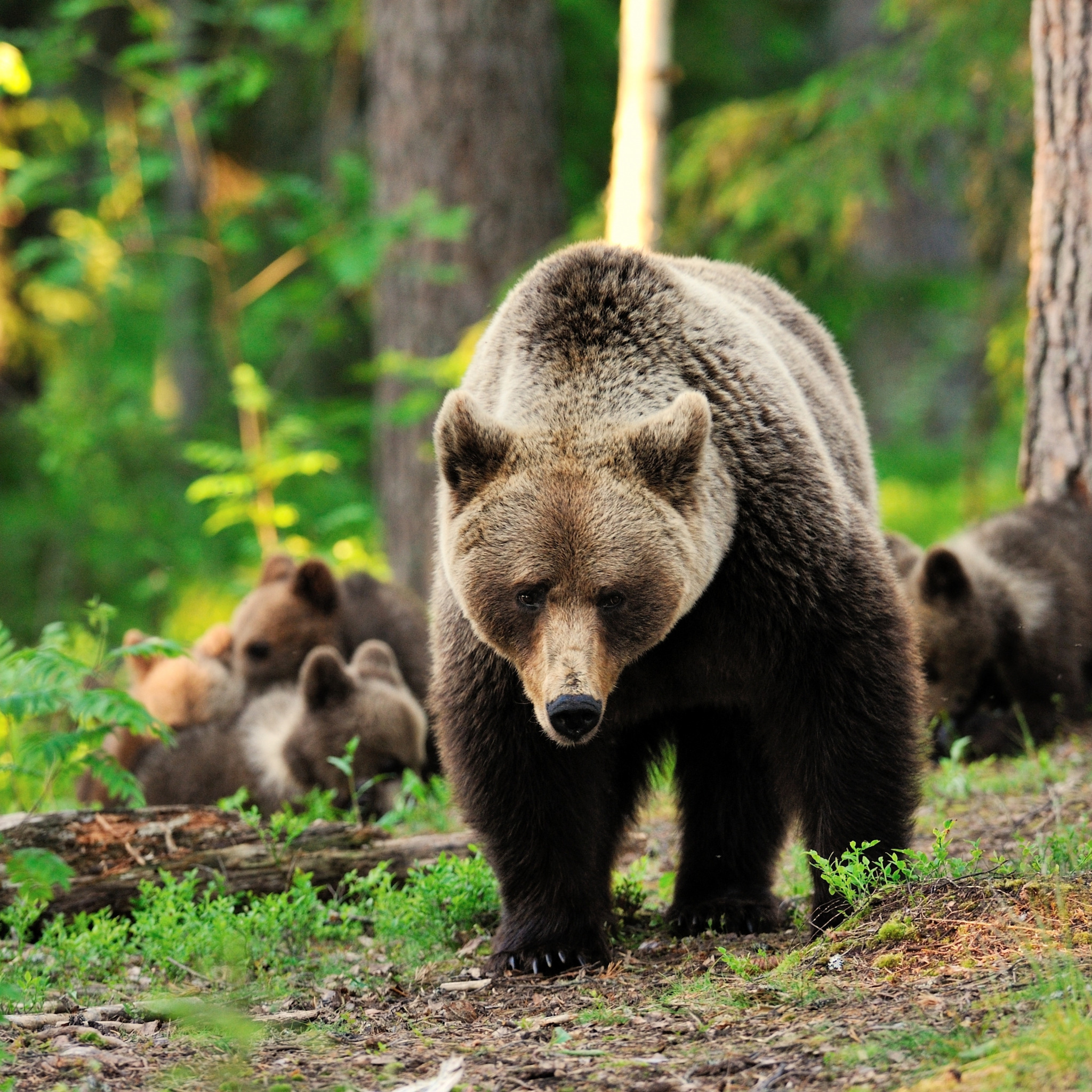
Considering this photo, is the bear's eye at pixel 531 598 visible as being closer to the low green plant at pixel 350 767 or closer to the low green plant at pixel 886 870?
the low green plant at pixel 886 870

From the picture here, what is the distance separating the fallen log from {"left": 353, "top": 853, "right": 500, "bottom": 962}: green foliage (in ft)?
0.95

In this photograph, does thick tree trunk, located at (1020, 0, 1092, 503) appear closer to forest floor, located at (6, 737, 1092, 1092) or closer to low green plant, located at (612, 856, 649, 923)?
forest floor, located at (6, 737, 1092, 1092)

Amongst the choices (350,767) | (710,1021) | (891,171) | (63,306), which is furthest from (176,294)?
(710,1021)

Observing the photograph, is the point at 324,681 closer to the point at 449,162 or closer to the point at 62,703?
the point at 62,703

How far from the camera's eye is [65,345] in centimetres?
1680

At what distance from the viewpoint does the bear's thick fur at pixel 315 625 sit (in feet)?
26.4

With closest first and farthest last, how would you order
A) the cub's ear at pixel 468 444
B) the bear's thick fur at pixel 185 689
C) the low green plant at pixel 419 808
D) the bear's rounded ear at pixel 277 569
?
the cub's ear at pixel 468 444 → the low green plant at pixel 419 808 → the bear's thick fur at pixel 185 689 → the bear's rounded ear at pixel 277 569

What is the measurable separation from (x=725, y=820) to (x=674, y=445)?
1.88 m

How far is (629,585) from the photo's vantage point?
395 centimetres

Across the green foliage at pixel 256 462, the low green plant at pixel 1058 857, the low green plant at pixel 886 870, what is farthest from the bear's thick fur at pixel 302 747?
the low green plant at pixel 1058 857

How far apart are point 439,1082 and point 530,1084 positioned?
21cm

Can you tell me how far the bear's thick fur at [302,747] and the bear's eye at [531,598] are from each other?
2.99m

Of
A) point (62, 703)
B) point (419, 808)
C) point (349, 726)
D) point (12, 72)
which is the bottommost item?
point (419, 808)

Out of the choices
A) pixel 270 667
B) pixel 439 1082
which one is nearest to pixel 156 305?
pixel 270 667
